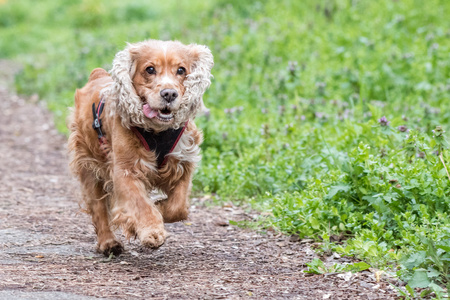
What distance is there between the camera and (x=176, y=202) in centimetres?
437

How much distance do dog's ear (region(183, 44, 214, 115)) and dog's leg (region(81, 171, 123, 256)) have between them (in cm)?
110

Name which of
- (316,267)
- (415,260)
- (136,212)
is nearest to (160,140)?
(136,212)

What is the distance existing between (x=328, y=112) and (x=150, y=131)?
365 centimetres

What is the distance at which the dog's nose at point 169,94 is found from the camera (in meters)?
3.97

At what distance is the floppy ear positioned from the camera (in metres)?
Result: 4.07

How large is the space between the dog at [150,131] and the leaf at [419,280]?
1.49 metres

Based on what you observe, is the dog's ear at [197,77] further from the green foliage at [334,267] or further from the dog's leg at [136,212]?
the green foliage at [334,267]

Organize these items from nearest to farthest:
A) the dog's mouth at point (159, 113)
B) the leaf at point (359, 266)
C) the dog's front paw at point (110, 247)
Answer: the leaf at point (359, 266)
the dog's mouth at point (159, 113)
the dog's front paw at point (110, 247)

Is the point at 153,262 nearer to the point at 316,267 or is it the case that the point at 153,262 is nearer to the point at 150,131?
the point at 150,131

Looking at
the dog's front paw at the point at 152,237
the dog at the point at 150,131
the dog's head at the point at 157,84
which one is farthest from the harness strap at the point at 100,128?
the dog's front paw at the point at 152,237

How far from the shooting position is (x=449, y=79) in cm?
792

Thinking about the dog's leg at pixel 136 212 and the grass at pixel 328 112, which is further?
the grass at pixel 328 112

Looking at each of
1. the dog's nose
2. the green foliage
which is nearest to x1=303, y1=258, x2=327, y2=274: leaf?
the green foliage

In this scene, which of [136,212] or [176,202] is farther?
[176,202]
